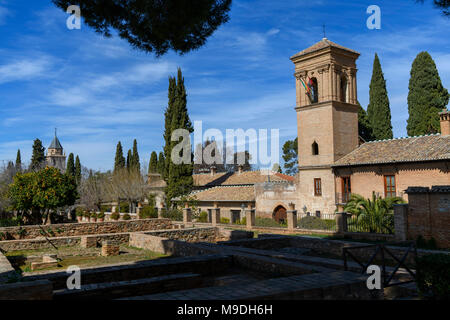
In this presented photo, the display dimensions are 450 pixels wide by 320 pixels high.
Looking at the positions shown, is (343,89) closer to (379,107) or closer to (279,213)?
(379,107)

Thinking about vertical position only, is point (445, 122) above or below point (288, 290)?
above

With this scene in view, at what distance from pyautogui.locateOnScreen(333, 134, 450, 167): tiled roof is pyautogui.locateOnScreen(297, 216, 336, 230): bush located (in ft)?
19.6

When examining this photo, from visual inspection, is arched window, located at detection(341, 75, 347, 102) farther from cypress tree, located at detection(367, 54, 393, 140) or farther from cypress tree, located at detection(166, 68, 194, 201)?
cypress tree, located at detection(166, 68, 194, 201)

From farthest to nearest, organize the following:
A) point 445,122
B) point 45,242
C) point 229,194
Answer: point 229,194, point 445,122, point 45,242

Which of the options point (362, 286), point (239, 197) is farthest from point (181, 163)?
point (362, 286)

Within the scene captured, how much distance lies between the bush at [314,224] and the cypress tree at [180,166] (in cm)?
1587

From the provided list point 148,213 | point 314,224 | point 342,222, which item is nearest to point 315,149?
point 314,224

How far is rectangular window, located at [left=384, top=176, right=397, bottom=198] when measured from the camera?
24.0 meters

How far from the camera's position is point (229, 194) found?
32.5m

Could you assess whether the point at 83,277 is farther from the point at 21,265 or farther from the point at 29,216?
the point at 29,216

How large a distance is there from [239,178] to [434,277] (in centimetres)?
3360

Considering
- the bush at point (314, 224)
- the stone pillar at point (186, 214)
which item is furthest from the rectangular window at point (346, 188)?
the stone pillar at point (186, 214)

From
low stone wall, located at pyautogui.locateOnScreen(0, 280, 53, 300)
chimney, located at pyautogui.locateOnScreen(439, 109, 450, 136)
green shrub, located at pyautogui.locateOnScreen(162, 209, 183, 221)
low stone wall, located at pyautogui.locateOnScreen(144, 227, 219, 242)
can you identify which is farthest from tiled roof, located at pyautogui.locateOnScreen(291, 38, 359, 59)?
low stone wall, located at pyautogui.locateOnScreen(0, 280, 53, 300)

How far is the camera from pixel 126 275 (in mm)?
8445
